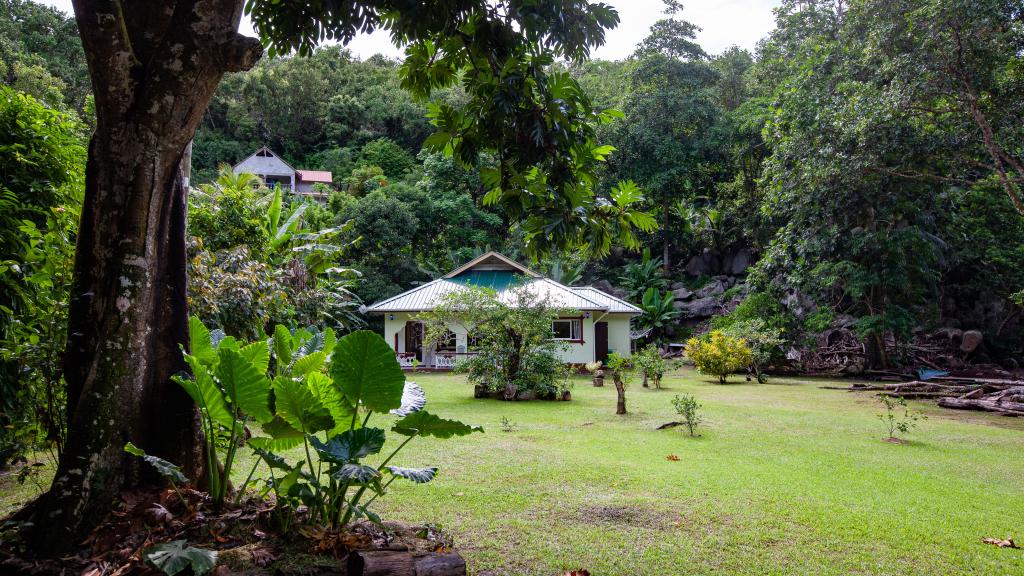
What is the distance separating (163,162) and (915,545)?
5.06 m

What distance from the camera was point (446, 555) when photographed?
9.39 ft

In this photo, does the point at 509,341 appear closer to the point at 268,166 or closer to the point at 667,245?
the point at 667,245

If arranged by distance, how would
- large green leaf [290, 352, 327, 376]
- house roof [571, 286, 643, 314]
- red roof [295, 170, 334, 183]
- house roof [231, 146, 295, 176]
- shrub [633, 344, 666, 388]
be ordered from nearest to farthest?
large green leaf [290, 352, 327, 376] < shrub [633, 344, 666, 388] < house roof [571, 286, 643, 314] < house roof [231, 146, 295, 176] < red roof [295, 170, 334, 183]

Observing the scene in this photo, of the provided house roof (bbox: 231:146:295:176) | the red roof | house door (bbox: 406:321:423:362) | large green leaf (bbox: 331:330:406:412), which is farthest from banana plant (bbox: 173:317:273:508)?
house roof (bbox: 231:146:295:176)

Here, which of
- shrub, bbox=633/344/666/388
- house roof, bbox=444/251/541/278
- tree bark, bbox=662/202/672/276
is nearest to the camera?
shrub, bbox=633/344/666/388

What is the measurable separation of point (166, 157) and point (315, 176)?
42.7 metres

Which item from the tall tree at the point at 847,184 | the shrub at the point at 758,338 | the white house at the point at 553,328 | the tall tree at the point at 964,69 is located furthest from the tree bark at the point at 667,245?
the tall tree at the point at 964,69

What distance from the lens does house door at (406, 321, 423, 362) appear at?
23.3 meters

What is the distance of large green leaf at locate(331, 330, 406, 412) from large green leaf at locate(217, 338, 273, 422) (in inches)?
15.1

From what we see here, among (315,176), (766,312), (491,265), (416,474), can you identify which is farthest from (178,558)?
(315,176)

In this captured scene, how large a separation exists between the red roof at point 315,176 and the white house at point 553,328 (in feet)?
73.8

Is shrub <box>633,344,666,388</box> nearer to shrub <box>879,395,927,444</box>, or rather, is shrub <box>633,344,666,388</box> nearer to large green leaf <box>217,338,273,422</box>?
shrub <box>879,395,927,444</box>

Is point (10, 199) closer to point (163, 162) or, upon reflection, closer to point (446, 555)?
point (163, 162)

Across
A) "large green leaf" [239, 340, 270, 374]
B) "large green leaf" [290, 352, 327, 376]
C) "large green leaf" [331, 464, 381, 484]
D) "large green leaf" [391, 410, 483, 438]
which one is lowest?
"large green leaf" [331, 464, 381, 484]
